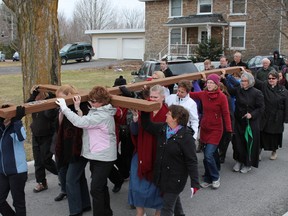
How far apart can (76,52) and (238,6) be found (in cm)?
1652

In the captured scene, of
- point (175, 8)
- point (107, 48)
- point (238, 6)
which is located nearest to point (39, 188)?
point (238, 6)

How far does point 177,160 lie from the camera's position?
4086 mm

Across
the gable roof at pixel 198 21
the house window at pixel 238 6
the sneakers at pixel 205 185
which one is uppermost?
the house window at pixel 238 6

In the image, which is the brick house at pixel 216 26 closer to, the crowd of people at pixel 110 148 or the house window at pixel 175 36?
the house window at pixel 175 36

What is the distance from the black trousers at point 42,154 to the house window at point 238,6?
1096 inches

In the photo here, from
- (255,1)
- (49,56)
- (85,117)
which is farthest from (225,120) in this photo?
(255,1)

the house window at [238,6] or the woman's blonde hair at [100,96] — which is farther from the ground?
the house window at [238,6]

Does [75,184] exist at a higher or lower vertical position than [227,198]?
higher

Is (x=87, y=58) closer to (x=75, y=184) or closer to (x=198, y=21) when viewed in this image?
(x=198, y=21)

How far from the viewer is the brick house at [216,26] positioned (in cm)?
2953

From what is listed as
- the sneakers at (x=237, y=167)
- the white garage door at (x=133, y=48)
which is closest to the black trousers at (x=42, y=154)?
the sneakers at (x=237, y=167)

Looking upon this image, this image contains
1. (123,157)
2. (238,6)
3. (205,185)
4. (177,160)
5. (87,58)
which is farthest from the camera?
(87,58)

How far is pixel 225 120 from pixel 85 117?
2436 mm

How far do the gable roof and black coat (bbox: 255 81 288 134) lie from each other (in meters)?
24.0
